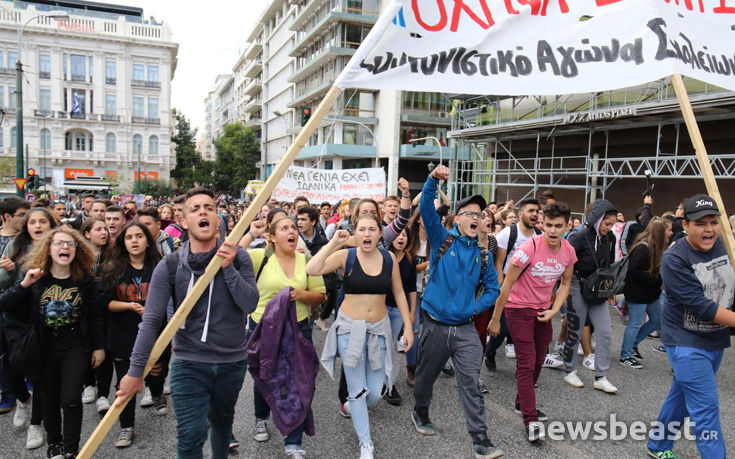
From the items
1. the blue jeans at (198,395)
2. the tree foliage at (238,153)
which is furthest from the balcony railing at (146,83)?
the blue jeans at (198,395)

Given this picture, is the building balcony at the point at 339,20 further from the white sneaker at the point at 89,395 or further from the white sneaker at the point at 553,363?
the white sneaker at the point at 89,395

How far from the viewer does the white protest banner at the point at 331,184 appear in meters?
12.5

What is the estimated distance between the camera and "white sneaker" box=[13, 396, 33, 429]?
4133 millimetres

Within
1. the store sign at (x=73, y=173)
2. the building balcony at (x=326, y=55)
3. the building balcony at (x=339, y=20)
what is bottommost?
the store sign at (x=73, y=173)

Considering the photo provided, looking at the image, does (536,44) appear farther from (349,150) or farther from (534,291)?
(349,150)

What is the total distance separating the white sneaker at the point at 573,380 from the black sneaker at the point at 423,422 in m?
1.94

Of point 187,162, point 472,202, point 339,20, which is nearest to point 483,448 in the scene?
point 472,202

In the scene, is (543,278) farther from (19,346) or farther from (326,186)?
(326,186)

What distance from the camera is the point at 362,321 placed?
3.86 meters

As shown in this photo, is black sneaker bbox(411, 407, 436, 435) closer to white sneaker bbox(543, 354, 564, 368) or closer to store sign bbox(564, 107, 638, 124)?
white sneaker bbox(543, 354, 564, 368)

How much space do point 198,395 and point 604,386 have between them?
4.12 m

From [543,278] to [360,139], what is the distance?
1379 inches

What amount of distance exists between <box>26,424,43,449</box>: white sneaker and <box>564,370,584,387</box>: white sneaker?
4.89m

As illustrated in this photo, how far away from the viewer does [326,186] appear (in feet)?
41.7
